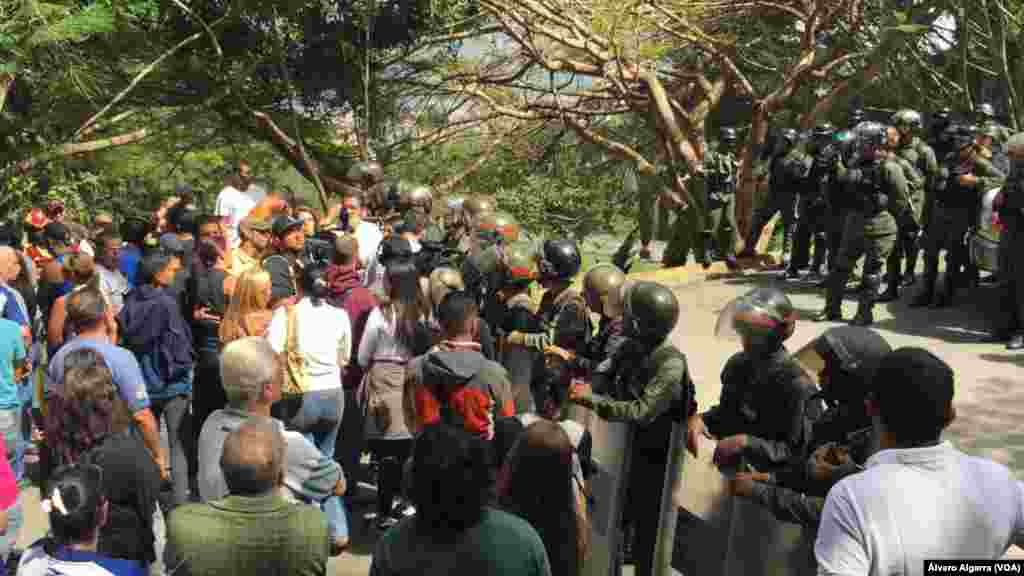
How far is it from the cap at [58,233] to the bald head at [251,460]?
5.43m

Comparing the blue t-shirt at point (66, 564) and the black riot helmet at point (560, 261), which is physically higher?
the black riot helmet at point (560, 261)

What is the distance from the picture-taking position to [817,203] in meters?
12.1

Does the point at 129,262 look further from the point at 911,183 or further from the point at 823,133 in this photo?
the point at 823,133

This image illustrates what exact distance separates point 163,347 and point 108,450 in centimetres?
260

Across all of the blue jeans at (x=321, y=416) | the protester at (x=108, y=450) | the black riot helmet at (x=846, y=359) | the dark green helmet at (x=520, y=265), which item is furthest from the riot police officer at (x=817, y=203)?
the protester at (x=108, y=450)

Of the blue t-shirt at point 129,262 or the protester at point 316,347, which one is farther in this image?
the blue t-shirt at point 129,262

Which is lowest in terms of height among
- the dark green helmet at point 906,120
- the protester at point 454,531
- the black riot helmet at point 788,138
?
the protester at point 454,531

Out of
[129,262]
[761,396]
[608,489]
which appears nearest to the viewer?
[761,396]

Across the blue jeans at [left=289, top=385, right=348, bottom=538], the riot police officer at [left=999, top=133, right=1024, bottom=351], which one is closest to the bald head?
the blue jeans at [left=289, top=385, right=348, bottom=538]

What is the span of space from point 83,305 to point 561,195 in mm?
15583

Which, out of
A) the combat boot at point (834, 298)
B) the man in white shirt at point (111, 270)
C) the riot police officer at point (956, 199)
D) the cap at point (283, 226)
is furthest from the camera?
the combat boot at point (834, 298)

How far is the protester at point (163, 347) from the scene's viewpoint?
6.55m

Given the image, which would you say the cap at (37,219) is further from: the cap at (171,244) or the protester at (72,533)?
the protester at (72,533)

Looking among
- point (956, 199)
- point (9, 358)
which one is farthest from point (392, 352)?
point (956, 199)
